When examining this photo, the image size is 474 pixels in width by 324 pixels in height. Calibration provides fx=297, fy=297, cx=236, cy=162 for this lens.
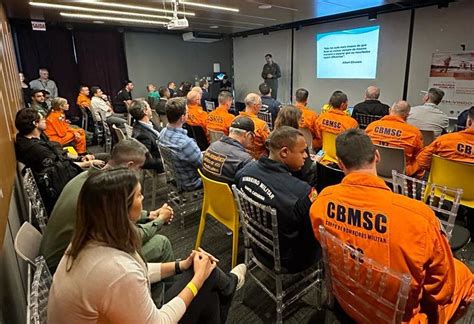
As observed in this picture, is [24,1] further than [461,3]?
No

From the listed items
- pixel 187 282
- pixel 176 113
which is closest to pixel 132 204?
pixel 187 282

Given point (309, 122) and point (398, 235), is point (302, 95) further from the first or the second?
point (398, 235)

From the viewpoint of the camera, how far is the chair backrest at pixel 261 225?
1.62 metres

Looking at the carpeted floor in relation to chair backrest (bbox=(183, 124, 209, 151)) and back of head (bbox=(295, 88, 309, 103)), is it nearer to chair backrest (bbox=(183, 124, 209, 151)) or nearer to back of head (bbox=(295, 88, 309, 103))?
chair backrest (bbox=(183, 124, 209, 151))

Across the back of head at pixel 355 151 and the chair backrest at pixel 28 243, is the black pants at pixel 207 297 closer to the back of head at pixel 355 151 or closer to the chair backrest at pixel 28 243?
the chair backrest at pixel 28 243

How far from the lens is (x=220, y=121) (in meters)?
4.03

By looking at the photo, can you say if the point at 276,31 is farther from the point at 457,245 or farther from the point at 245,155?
the point at 457,245

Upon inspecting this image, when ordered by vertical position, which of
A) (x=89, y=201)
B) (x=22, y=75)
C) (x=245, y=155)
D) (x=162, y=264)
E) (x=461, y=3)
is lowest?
(x=162, y=264)

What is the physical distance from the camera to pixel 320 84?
8.15 m

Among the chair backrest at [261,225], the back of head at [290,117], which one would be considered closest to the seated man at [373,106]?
the back of head at [290,117]

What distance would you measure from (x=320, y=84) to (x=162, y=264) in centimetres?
760

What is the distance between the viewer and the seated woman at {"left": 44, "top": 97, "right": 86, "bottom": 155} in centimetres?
421

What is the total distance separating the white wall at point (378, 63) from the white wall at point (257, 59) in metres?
0.36

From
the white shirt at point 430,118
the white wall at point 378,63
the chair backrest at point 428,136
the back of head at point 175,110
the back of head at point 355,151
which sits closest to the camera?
the back of head at point 355,151
